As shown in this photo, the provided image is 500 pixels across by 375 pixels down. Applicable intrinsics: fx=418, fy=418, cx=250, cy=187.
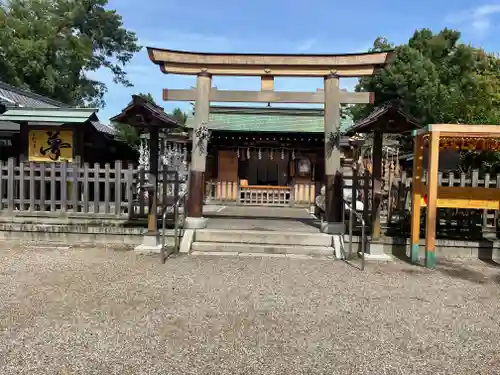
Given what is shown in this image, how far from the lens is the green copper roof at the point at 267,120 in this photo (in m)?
16.6

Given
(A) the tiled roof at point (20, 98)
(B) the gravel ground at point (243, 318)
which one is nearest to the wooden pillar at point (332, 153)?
(B) the gravel ground at point (243, 318)

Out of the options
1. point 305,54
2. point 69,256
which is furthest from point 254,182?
point 69,256

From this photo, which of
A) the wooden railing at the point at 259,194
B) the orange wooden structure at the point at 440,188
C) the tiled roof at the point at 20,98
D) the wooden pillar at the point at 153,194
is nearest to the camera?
the orange wooden structure at the point at 440,188

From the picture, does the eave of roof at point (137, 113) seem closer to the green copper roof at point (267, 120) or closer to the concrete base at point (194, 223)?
the concrete base at point (194, 223)

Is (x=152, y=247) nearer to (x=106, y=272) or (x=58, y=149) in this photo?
(x=106, y=272)

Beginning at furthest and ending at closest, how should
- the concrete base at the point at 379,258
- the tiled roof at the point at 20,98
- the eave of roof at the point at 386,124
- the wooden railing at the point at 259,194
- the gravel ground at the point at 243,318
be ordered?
the wooden railing at the point at 259,194
the tiled roof at the point at 20,98
the concrete base at the point at 379,258
the eave of roof at the point at 386,124
the gravel ground at the point at 243,318

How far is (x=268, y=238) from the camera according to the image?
821 cm

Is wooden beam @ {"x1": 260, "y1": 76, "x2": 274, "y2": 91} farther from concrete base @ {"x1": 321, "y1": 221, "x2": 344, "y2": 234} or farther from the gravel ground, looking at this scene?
the gravel ground

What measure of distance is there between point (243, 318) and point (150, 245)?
3936mm

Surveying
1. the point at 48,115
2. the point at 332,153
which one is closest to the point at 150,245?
the point at 332,153

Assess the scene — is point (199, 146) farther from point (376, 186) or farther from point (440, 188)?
point (440, 188)

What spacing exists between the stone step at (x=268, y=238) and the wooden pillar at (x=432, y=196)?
1.79 metres

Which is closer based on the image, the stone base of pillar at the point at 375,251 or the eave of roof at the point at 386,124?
the eave of roof at the point at 386,124

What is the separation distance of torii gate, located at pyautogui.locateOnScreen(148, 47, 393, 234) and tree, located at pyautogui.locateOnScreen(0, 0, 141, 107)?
2362 centimetres
